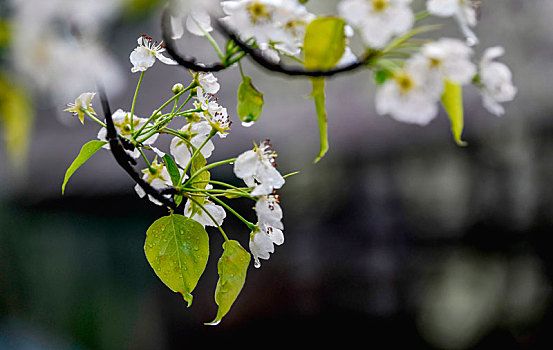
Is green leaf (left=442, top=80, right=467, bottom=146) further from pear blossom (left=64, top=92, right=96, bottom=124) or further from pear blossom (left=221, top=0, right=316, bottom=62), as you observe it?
pear blossom (left=64, top=92, right=96, bottom=124)

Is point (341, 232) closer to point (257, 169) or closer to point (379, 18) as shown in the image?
Answer: point (257, 169)

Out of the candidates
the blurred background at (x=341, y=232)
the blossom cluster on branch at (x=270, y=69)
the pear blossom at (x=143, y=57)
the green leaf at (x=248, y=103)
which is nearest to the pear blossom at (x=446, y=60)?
the blossom cluster on branch at (x=270, y=69)

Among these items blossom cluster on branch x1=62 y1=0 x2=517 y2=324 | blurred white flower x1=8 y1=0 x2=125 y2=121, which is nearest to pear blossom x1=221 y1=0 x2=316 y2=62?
blossom cluster on branch x1=62 y1=0 x2=517 y2=324

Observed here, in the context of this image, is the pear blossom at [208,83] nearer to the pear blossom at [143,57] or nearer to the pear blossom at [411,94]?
the pear blossom at [143,57]

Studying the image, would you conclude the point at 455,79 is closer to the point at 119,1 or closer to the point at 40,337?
the point at 119,1

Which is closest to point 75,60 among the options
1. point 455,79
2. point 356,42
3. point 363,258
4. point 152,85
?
point 455,79
